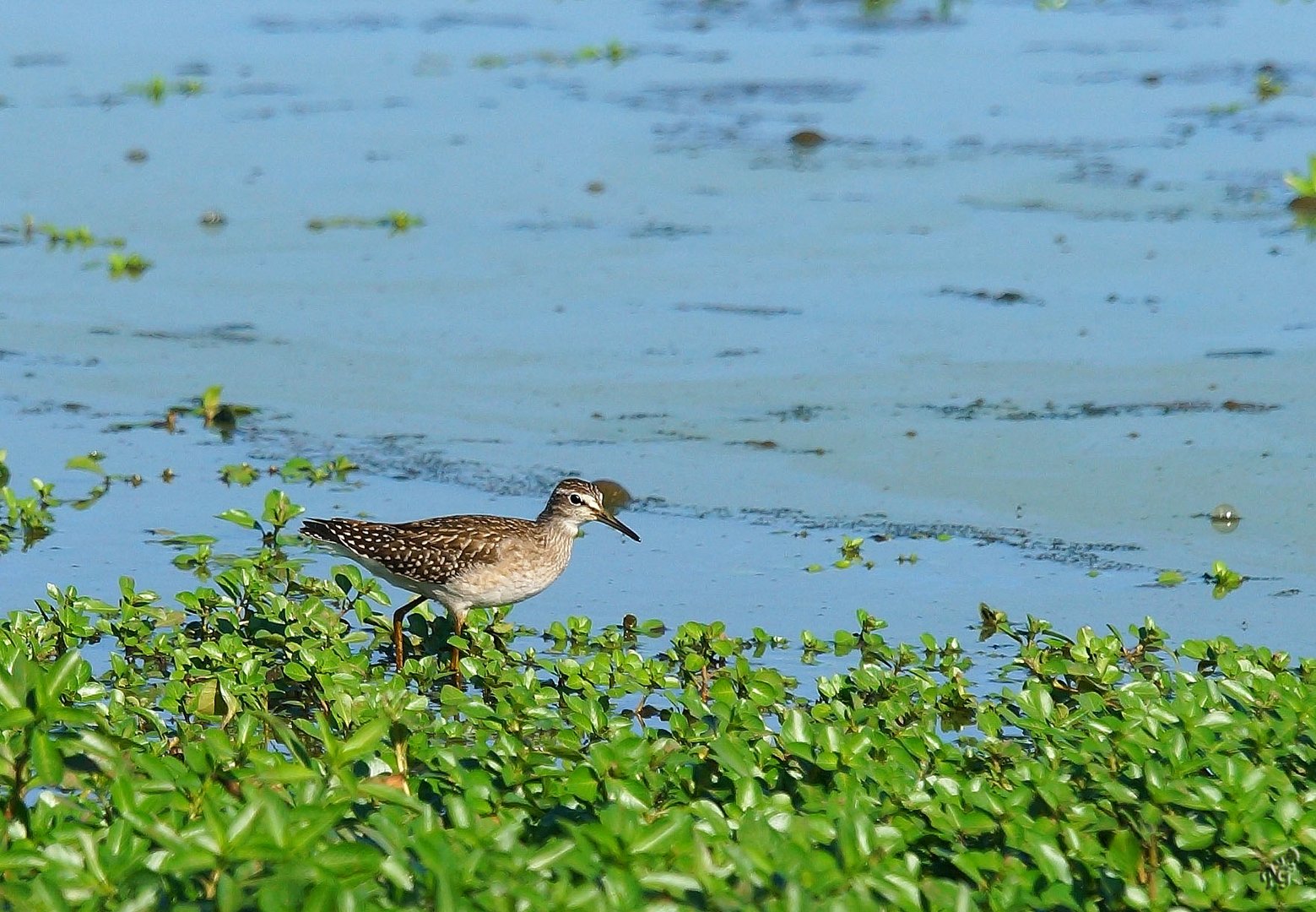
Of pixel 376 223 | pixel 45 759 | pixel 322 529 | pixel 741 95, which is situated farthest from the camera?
pixel 741 95

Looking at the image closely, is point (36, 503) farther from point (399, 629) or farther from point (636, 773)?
point (636, 773)

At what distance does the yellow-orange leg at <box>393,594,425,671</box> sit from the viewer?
301 inches

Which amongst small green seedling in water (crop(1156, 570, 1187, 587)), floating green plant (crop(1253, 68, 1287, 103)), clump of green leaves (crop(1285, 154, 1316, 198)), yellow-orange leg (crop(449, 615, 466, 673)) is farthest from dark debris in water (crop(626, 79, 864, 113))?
yellow-orange leg (crop(449, 615, 466, 673))

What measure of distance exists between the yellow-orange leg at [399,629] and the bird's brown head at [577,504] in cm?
68

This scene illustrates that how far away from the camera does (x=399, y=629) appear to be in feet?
25.3

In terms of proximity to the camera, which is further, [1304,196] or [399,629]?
[1304,196]

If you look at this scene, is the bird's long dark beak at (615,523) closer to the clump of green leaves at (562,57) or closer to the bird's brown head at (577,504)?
the bird's brown head at (577,504)

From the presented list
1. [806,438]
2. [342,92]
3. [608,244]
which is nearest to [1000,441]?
[806,438]

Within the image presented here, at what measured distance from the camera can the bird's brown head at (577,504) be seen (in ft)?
27.7

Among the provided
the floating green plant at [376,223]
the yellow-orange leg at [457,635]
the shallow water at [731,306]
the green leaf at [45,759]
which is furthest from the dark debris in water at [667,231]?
the green leaf at [45,759]

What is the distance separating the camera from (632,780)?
5102 mm

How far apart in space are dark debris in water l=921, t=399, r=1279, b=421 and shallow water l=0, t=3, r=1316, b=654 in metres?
0.03

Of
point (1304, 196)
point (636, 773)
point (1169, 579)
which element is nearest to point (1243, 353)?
point (1169, 579)

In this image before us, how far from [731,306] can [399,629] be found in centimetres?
543
